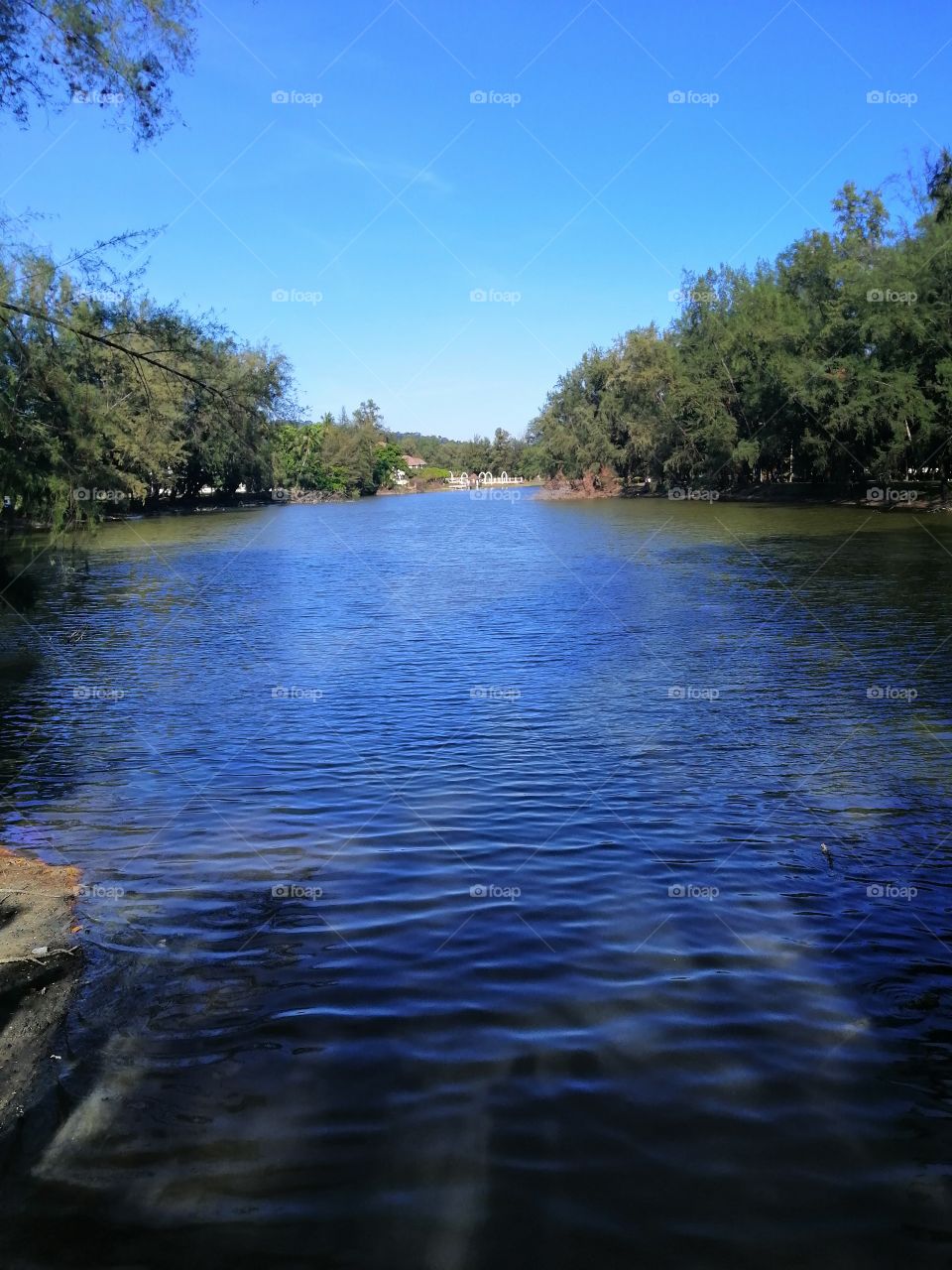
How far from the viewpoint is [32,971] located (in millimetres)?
6016

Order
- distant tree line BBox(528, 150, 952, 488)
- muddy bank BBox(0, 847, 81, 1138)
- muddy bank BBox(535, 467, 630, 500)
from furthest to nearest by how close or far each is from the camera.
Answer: muddy bank BBox(535, 467, 630, 500)
distant tree line BBox(528, 150, 952, 488)
muddy bank BBox(0, 847, 81, 1138)

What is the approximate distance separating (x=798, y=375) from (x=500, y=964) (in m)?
65.1

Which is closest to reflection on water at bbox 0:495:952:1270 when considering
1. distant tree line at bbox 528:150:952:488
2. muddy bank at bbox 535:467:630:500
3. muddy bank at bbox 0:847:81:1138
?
muddy bank at bbox 0:847:81:1138

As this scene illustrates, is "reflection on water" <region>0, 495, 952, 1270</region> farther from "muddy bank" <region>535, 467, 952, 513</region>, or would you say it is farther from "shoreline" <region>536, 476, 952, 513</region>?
"muddy bank" <region>535, 467, 952, 513</region>

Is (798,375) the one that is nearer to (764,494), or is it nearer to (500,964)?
(764,494)

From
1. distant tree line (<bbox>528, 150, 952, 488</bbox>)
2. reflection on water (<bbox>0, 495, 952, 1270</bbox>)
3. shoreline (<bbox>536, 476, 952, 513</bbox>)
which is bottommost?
reflection on water (<bbox>0, 495, 952, 1270</bbox>)

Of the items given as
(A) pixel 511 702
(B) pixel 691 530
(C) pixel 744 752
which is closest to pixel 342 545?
(B) pixel 691 530

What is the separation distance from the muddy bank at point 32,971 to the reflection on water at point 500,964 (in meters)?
0.18

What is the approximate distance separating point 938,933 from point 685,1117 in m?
→ 3.09

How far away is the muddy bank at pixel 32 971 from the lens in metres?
4.91

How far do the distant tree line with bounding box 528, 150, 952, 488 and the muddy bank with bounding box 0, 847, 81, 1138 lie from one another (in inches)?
2075

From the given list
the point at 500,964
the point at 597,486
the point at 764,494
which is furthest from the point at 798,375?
the point at 500,964

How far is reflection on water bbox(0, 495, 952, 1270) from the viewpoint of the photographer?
4023 millimetres

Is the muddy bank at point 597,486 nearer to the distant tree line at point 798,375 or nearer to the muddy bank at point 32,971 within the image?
the distant tree line at point 798,375
